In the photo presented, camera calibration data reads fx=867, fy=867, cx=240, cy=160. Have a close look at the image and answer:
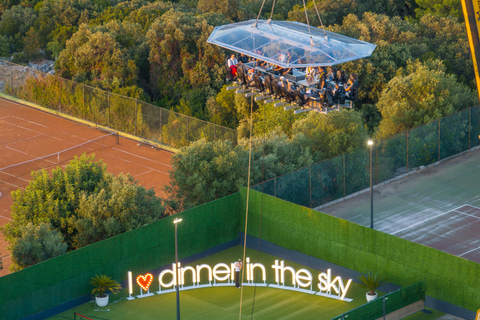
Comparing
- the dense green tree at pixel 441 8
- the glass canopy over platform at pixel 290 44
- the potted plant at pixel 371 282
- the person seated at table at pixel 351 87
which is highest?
the glass canopy over platform at pixel 290 44

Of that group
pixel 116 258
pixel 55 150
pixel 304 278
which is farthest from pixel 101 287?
pixel 55 150

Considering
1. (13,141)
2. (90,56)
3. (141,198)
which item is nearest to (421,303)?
(141,198)

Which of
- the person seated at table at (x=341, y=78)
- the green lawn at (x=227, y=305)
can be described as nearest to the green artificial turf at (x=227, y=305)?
the green lawn at (x=227, y=305)

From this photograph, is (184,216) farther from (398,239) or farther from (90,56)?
(90,56)

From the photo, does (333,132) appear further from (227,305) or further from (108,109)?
(108,109)

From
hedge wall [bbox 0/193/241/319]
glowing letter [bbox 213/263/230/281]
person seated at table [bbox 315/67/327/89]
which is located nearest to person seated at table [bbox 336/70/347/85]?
person seated at table [bbox 315/67/327/89]

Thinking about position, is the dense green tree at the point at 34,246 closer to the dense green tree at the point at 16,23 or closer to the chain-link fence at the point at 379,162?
the chain-link fence at the point at 379,162
